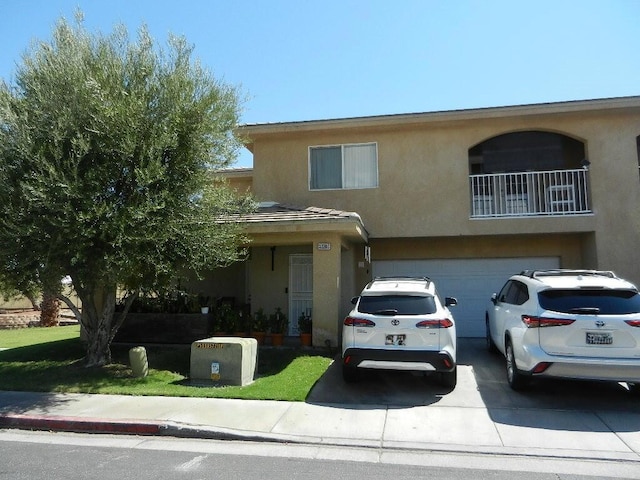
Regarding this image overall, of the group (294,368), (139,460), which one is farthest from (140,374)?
(139,460)

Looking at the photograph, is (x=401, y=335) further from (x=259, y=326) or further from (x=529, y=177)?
(x=529, y=177)

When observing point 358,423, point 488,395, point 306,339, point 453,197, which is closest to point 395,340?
point 358,423

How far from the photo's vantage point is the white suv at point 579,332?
6.62 meters

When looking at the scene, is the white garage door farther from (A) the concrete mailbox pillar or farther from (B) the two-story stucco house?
(A) the concrete mailbox pillar

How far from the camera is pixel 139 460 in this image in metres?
5.25

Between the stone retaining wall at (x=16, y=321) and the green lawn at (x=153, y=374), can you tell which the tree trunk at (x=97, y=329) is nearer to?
the green lawn at (x=153, y=374)

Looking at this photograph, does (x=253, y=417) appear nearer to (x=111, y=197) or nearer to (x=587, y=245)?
(x=111, y=197)

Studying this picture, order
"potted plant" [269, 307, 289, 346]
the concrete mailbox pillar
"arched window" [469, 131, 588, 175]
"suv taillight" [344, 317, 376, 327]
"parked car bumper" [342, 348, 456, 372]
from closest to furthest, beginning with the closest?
1. "parked car bumper" [342, 348, 456, 372]
2. "suv taillight" [344, 317, 376, 327]
3. the concrete mailbox pillar
4. "potted plant" [269, 307, 289, 346]
5. "arched window" [469, 131, 588, 175]

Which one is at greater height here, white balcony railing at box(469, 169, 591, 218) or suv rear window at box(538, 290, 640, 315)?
white balcony railing at box(469, 169, 591, 218)

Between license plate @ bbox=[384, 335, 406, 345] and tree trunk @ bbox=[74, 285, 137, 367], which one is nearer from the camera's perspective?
license plate @ bbox=[384, 335, 406, 345]

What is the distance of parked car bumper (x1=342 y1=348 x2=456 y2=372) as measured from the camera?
7.44m

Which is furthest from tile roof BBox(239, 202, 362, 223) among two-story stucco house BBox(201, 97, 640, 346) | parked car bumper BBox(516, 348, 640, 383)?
parked car bumper BBox(516, 348, 640, 383)

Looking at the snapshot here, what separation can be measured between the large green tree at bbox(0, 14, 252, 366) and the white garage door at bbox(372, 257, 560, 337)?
683 cm

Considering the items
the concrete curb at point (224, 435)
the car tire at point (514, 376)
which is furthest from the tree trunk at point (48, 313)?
the car tire at point (514, 376)
